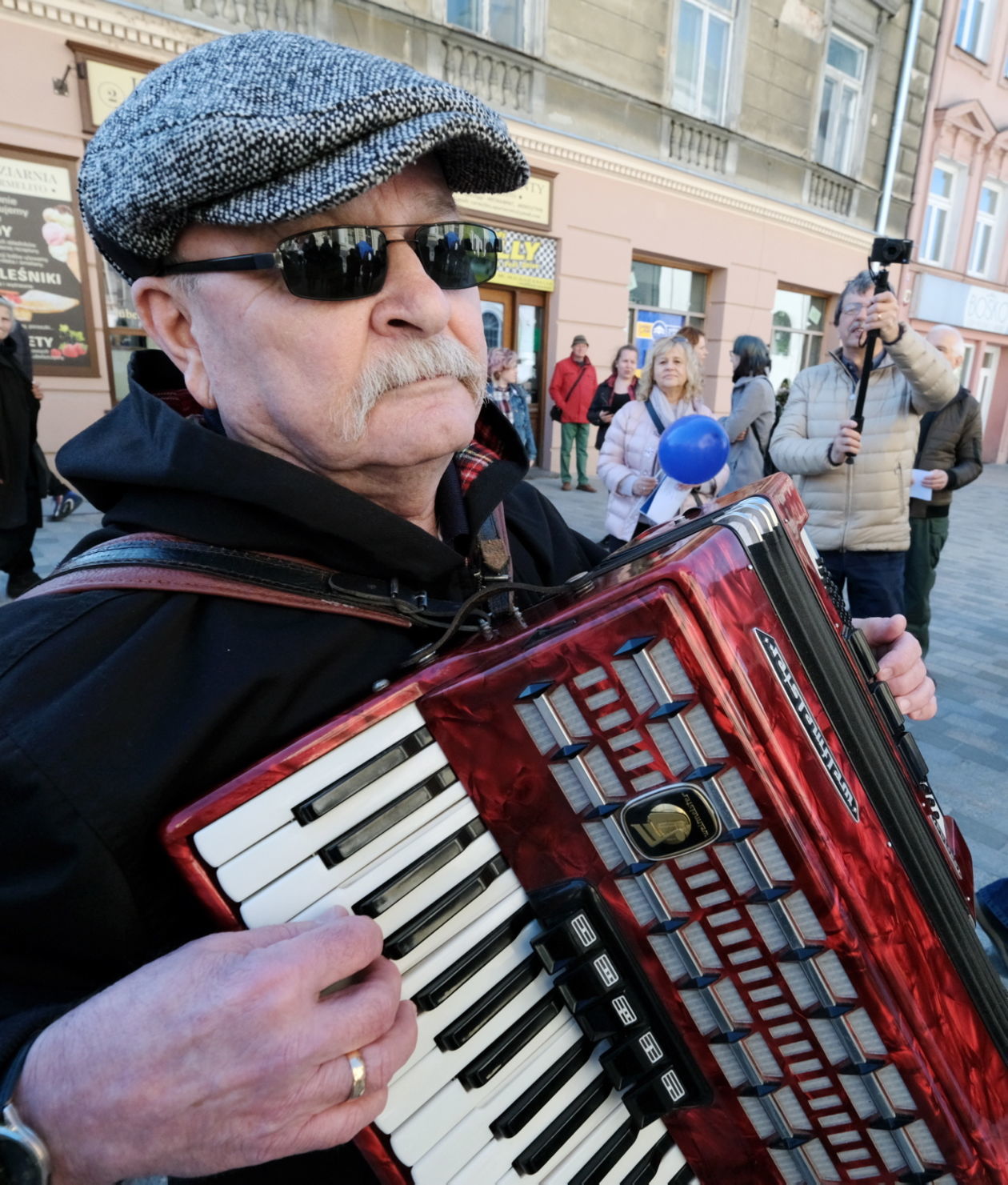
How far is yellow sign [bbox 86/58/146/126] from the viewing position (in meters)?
5.31

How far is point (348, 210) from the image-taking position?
0.85 m

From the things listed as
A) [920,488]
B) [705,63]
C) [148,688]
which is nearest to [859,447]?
[920,488]

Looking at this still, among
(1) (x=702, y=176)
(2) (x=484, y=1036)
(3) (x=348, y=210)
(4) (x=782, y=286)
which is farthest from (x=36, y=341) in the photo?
(4) (x=782, y=286)

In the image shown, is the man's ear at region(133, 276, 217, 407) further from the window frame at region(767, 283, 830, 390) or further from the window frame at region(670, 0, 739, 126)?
the window frame at region(767, 283, 830, 390)

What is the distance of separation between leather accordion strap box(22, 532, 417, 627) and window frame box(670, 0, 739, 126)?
31.2ft

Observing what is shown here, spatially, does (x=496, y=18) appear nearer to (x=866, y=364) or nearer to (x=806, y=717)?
(x=866, y=364)

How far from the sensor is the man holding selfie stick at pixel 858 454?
3068 mm

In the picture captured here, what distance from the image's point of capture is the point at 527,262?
8.02m

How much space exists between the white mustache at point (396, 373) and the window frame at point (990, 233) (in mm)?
16343

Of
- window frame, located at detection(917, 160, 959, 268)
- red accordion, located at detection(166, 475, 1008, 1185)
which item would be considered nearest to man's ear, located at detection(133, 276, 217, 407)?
red accordion, located at detection(166, 475, 1008, 1185)

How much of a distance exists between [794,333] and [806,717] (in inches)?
471

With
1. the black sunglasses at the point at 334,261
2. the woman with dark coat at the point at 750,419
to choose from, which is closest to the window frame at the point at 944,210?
the woman with dark coat at the point at 750,419

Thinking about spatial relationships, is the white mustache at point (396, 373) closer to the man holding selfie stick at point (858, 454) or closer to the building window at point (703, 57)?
the man holding selfie stick at point (858, 454)

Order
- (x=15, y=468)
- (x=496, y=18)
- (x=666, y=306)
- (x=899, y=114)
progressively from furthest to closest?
(x=899, y=114), (x=666, y=306), (x=496, y=18), (x=15, y=468)
